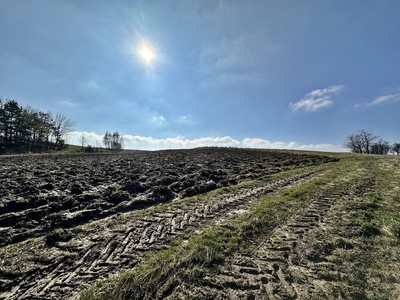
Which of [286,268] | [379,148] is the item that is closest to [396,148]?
[379,148]

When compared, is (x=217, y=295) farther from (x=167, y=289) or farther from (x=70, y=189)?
(x=70, y=189)

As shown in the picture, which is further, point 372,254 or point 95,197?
point 95,197

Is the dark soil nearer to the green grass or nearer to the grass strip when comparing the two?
the grass strip

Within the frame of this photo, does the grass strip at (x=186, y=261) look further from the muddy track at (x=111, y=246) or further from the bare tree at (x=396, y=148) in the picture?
the bare tree at (x=396, y=148)

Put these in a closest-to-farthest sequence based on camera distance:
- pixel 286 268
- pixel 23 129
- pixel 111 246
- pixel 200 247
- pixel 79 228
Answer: pixel 286 268 < pixel 200 247 < pixel 111 246 < pixel 79 228 < pixel 23 129

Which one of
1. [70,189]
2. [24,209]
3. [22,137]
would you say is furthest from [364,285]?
[22,137]

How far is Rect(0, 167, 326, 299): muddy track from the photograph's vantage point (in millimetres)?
2978

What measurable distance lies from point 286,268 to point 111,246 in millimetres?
3763

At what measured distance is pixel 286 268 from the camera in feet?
10.9

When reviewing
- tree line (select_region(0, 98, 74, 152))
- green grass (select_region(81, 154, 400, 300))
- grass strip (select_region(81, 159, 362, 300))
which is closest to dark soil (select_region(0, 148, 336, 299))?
grass strip (select_region(81, 159, 362, 300))

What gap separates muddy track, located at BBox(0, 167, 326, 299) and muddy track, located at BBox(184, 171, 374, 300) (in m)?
1.57

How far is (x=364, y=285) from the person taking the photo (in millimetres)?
2859

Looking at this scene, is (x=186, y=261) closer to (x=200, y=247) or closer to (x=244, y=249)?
(x=200, y=247)

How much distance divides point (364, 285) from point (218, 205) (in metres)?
4.34
